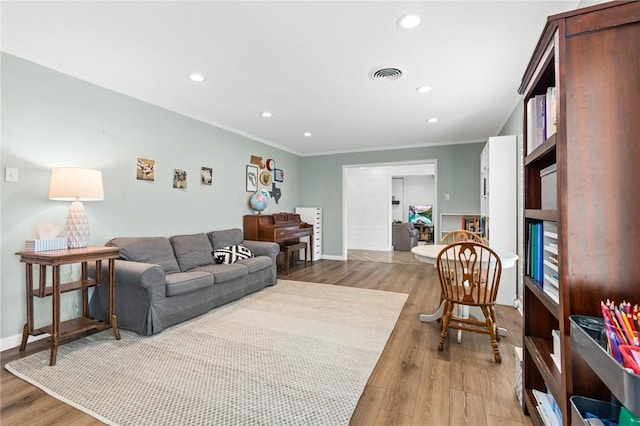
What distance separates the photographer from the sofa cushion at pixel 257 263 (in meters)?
3.61

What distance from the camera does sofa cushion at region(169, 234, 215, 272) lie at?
11.2ft

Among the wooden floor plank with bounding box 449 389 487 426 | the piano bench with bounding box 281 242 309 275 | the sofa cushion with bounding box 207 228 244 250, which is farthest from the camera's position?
the piano bench with bounding box 281 242 309 275

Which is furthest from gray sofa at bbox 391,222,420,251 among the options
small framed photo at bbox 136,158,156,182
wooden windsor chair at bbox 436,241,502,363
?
small framed photo at bbox 136,158,156,182

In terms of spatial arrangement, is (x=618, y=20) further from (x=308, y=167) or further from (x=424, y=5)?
(x=308, y=167)

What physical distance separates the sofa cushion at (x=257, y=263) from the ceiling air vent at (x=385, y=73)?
8.27 feet

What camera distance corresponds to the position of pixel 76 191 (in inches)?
90.6

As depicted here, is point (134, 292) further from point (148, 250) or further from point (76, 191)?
point (76, 191)

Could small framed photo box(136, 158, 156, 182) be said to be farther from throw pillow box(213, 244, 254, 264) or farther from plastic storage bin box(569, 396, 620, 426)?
plastic storage bin box(569, 396, 620, 426)

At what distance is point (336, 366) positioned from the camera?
203 centimetres

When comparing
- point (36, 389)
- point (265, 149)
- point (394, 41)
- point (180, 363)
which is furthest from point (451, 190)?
point (36, 389)

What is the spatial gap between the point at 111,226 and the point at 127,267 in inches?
27.1

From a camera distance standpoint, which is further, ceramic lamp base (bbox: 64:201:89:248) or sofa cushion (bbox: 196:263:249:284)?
sofa cushion (bbox: 196:263:249:284)

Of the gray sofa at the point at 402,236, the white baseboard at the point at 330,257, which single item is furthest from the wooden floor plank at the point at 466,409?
the gray sofa at the point at 402,236

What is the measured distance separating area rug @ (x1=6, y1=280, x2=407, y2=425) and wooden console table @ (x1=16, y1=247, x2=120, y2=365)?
148mm
